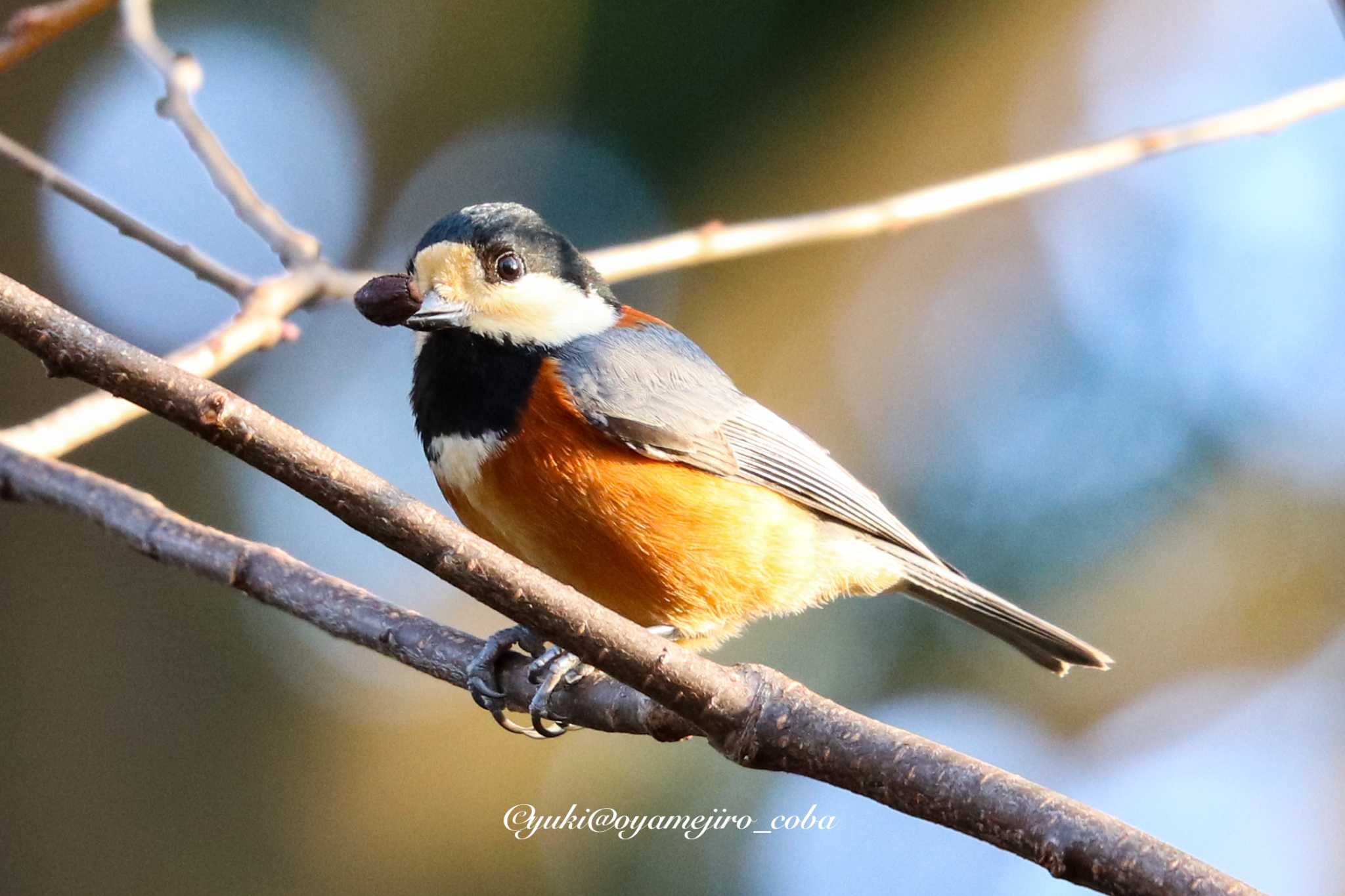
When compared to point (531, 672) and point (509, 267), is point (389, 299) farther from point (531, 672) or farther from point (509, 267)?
point (531, 672)

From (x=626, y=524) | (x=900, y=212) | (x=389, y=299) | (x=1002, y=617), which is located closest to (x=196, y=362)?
(x=389, y=299)

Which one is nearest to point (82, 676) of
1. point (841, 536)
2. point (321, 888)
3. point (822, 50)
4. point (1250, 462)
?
point (321, 888)

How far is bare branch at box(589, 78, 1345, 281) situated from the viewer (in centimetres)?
342

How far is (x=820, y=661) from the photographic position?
6.33m

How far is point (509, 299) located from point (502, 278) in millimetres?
66

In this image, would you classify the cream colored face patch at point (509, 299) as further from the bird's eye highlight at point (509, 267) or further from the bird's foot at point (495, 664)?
the bird's foot at point (495, 664)

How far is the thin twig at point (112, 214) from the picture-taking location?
3.27m

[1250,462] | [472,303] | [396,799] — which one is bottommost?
[396,799]

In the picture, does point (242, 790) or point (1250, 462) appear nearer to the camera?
point (242, 790)

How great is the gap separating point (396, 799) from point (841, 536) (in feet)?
9.25

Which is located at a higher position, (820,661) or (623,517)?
(820,661)

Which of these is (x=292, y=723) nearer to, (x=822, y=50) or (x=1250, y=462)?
(x=822, y=50)

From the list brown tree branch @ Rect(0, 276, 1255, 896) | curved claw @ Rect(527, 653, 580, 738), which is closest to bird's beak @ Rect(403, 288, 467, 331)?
curved claw @ Rect(527, 653, 580, 738)

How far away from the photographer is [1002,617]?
4195 mm
